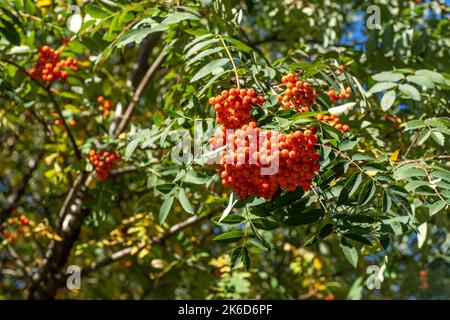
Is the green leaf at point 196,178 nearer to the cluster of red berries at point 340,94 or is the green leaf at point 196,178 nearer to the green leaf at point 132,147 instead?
the green leaf at point 132,147

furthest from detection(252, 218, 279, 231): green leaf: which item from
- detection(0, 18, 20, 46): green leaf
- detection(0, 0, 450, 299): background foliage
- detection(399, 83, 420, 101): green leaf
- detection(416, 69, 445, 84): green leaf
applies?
detection(0, 18, 20, 46): green leaf

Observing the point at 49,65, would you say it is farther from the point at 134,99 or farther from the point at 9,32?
the point at 134,99

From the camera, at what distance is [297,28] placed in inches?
193

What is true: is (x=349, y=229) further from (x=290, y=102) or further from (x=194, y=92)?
(x=194, y=92)

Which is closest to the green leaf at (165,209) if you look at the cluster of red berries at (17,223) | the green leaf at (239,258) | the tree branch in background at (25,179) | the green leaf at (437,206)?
the green leaf at (239,258)

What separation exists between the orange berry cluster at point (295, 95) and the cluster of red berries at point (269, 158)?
281 millimetres

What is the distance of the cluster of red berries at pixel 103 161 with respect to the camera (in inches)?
154

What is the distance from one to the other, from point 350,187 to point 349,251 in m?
0.26

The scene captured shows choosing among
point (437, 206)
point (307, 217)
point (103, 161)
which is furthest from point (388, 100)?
point (103, 161)

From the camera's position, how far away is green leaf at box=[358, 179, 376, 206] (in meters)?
2.35

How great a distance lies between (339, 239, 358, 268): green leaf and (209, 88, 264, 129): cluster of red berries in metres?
0.63

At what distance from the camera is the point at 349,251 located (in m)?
2.37

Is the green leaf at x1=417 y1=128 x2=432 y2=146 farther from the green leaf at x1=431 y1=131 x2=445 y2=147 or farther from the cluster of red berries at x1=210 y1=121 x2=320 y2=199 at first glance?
the cluster of red berries at x1=210 y1=121 x2=320 y2=199

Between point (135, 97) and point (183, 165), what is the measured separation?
198 cm
